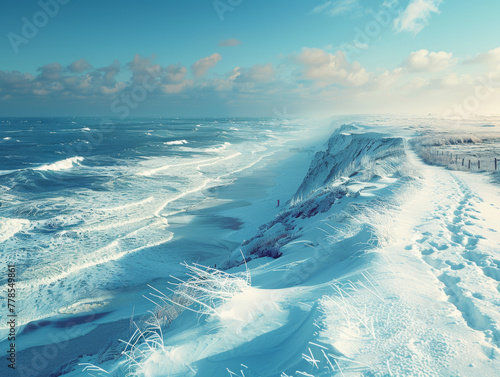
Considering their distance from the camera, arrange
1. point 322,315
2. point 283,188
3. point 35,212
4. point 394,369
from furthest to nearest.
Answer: point 283,188 < point 35,212 < point 322,315 < point 394,369

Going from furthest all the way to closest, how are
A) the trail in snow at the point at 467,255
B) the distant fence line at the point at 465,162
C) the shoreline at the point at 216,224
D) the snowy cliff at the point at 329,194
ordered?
the distant fence line at the point at 465,162 < the snowy cliff at the point at 329,194 < the shoreline at the point at 216,224 < the trail in snow at the point at 467,255

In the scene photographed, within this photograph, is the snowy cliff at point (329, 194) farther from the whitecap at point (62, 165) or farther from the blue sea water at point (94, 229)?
the whitecap at point (62, 165)

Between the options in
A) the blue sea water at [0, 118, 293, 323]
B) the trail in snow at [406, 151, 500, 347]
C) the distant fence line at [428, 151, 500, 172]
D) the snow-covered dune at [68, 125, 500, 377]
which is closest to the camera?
the snow-covered dune at [68, 125, 500, 377]

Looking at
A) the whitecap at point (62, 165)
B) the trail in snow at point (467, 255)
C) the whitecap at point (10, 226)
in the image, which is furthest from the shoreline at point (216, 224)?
the whitecap at point (62, 165)

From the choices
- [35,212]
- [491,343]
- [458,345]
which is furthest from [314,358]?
[35,212]

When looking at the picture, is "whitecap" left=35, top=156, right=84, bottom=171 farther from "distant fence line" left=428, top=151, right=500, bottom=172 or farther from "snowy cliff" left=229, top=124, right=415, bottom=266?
"distant fence line" left=428, top=151, right=500, bottom=172

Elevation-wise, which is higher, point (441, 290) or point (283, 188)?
point (441, 290)

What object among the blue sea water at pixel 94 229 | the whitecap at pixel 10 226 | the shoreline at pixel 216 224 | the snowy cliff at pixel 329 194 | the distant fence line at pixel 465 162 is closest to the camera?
the shoreline at pixel 216 224

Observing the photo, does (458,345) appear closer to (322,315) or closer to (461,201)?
(322,315)

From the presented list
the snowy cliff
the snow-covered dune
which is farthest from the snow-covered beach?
the snowy cliff

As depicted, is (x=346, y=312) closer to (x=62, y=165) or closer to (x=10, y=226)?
(x=10, y=226)

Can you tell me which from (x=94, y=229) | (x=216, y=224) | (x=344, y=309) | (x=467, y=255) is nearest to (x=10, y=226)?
(x=94, y=229)
